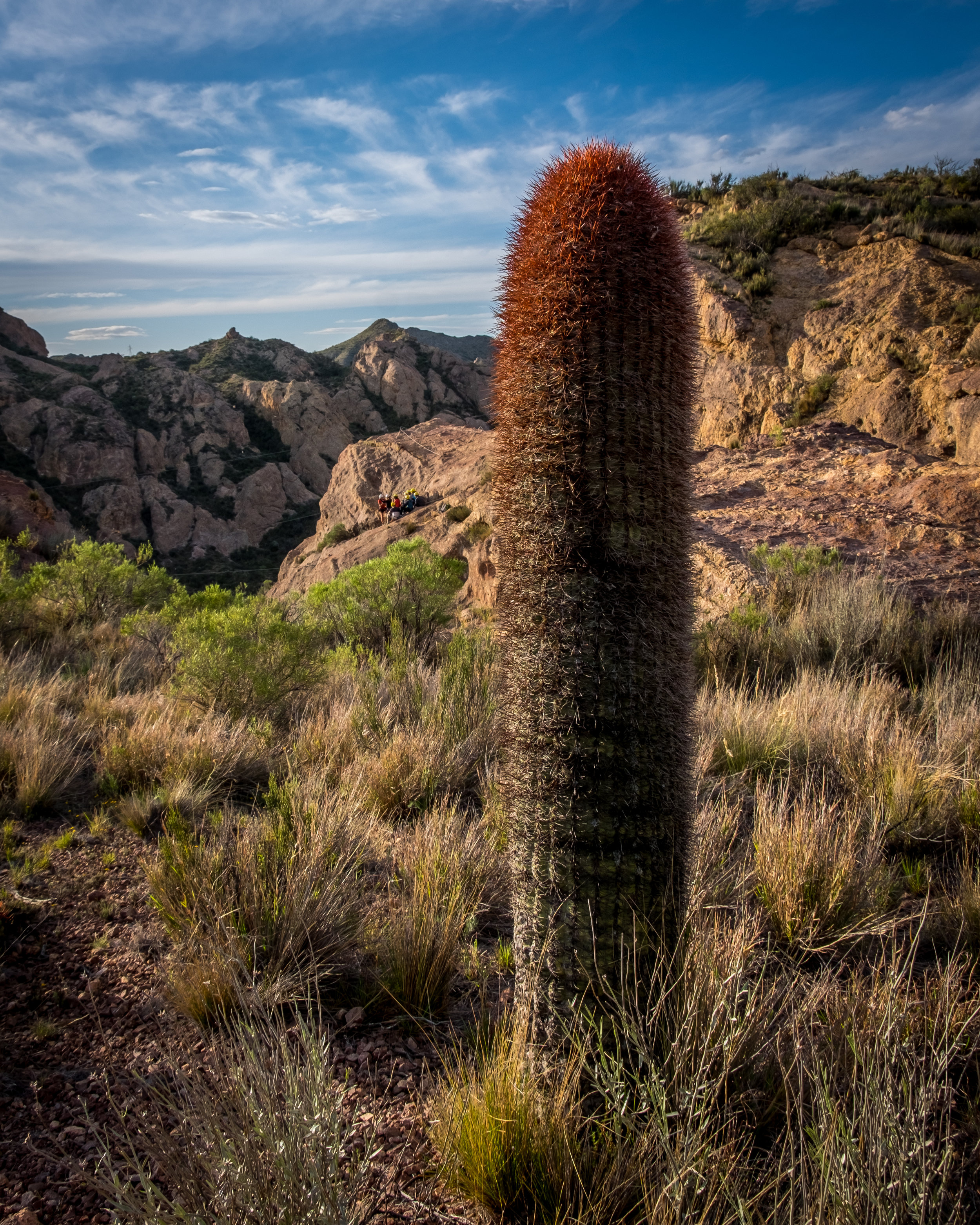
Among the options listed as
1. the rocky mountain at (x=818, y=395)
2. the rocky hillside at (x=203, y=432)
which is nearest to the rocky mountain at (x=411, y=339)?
the rocky hillside at (x=203, y=432)

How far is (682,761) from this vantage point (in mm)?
2053

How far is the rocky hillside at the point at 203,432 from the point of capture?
35.0 metres

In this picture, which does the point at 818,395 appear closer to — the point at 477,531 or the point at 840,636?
the point at 477,531

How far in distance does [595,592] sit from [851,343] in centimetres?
1104

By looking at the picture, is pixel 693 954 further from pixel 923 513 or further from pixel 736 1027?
pixel 923 513

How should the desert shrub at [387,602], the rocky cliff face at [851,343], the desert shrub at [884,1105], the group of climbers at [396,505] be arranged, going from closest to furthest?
1. the desert shrub at [884,1105]
2. the desert shrub at [387,602]
3. the rocky cliff face at [851,343]
4. the group of climbers at [396,505]

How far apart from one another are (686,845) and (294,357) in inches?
2142


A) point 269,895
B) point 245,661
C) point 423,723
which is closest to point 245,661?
point 245,661

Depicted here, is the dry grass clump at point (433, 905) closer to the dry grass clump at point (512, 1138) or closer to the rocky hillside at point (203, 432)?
the dry grass clump at point (512, 1138)

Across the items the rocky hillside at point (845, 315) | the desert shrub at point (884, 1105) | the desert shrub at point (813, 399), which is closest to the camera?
the desert shrub at point (884, 1105)

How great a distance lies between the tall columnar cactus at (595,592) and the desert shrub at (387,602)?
6.03 m

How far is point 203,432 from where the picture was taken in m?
40.2

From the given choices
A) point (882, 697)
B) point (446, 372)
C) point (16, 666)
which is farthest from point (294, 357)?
point (882, 697)

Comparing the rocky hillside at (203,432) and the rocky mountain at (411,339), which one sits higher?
the rocky mountain at (411,339)
